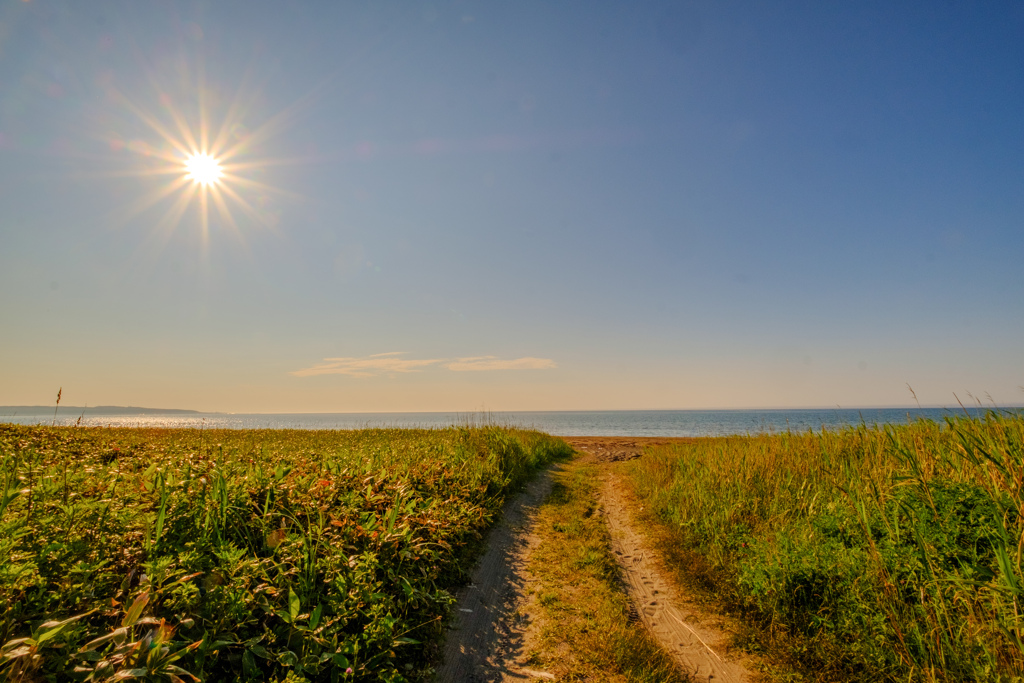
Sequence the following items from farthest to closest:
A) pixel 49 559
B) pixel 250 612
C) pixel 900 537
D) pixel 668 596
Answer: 1. pixel 668 596
2. pixel 900 537
3. pixel 250 612
4. pixel 49 559

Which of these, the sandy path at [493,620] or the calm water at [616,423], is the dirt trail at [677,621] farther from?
the calm water at [616,423]

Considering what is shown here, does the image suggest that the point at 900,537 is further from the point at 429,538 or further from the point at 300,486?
the point at 300,486

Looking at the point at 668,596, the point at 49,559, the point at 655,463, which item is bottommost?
the point at 668,596

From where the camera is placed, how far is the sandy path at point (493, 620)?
13.1 ft

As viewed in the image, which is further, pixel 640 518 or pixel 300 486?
pixel 640 518

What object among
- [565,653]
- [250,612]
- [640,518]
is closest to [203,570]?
[250,612]

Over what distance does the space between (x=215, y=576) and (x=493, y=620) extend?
306 centimetres

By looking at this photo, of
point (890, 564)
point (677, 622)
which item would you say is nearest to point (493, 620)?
point (677, 622)

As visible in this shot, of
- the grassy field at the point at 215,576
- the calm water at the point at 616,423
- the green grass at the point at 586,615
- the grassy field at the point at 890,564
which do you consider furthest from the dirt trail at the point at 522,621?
the calm water at the point at 616,423

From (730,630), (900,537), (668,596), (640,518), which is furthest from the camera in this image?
(640,518)

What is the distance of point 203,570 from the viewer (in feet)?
11.0

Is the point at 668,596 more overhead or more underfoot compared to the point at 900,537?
more underfoot

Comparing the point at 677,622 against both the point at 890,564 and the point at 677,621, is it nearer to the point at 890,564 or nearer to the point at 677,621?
the point at 677,621

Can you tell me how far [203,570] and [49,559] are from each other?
94 cm
